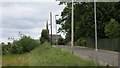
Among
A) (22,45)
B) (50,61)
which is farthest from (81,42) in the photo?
(50,61)

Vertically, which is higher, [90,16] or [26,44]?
[90,16]

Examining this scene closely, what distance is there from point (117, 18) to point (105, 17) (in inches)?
76.7

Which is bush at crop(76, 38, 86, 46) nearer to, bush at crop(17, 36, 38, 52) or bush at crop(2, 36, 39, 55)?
bush at crop(17, 36, 38, 52)

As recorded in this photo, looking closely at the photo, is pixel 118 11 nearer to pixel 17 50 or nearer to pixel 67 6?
pixel 67 6

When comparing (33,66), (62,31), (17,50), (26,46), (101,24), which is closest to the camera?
(33,66)

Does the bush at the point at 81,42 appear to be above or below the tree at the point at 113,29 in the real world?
below

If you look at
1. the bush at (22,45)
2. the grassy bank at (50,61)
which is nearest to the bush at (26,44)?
the bush at (22,45)

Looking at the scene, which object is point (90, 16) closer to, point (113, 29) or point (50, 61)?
point (113, 29)

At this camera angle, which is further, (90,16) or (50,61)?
(90,16)

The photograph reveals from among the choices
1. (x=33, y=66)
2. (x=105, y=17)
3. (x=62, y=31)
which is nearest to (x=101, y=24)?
(x=105, y=17)

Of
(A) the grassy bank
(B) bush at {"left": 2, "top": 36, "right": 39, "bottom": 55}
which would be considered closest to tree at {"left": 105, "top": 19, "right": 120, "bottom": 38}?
(B) bush at {"left": 2, "top": 36, "right": 39, "bottom": 55}

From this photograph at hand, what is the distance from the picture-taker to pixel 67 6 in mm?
27625

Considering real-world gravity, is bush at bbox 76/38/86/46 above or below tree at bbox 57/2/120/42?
below

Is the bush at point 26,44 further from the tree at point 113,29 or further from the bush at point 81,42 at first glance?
the bush at point 81,42
